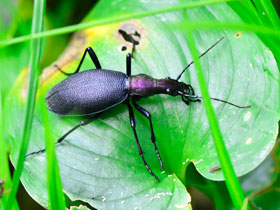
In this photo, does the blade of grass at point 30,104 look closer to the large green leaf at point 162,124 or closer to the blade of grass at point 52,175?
the blade of grass at point 52,175

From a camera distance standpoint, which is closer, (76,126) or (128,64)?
(76,126)

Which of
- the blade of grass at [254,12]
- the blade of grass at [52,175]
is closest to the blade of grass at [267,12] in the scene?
the blade of grass at [254,12]

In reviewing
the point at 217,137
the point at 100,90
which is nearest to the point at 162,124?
the point at 100,90

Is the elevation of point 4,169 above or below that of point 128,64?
below

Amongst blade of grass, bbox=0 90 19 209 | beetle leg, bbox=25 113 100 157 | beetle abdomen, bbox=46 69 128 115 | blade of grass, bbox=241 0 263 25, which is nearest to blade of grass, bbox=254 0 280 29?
blade of grass, bbox=241 0 263 25

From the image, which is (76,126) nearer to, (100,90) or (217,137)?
(100,90)

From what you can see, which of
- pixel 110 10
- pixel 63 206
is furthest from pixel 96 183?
pixel 110 10

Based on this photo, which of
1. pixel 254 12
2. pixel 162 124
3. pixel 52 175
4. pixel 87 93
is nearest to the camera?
pixel 52 175
